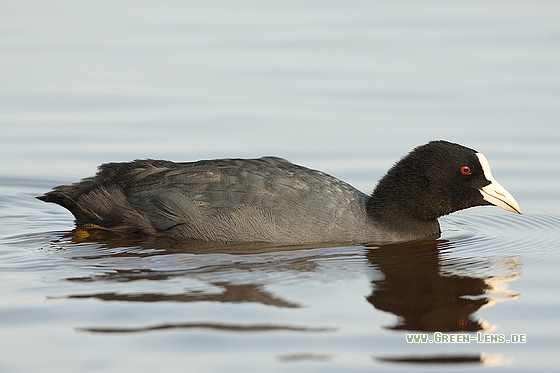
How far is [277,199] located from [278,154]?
2616 mm

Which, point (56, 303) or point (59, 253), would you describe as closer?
point (56, 303)

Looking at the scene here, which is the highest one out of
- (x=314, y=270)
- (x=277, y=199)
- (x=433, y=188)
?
(x=433, y=188)

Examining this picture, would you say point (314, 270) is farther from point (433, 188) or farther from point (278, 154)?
point (278, 154)

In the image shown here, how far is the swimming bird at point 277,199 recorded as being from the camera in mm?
7285

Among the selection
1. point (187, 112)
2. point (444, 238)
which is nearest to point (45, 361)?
point (444, 238)

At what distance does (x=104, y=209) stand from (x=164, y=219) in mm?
553


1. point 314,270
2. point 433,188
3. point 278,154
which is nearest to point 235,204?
point 314,270

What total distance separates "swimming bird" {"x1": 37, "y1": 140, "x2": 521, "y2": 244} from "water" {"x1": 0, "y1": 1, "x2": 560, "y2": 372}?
0.20m

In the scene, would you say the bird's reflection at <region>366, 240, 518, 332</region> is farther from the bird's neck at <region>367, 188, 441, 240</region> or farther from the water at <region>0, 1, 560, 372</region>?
the bird's neck at <region>367, 188, 441, 240</region>

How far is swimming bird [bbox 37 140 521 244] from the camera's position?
7285 millimetres

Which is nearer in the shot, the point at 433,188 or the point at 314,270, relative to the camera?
the point at 314,270

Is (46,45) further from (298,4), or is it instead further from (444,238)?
(444,238)

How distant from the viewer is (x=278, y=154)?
32.2 ft

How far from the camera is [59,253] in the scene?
7055 mm
